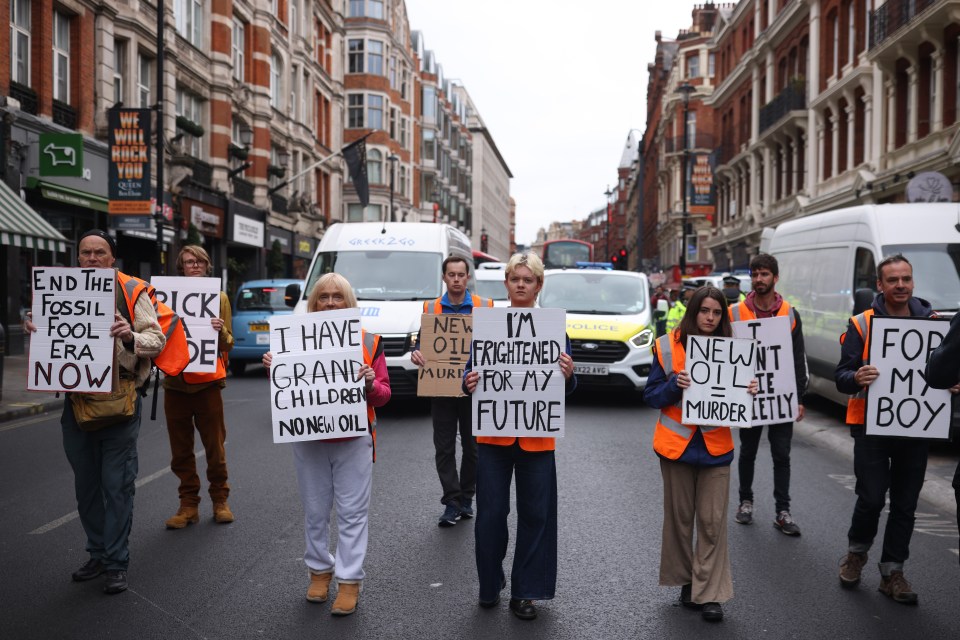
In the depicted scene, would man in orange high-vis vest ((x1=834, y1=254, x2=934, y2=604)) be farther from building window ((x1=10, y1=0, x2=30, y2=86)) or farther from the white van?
building window ((x1=10, y1=0, x2=30, y2=86))

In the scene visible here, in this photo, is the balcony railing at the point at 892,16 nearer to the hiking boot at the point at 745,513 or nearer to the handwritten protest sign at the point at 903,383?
the hiking boot at the point at 745,513

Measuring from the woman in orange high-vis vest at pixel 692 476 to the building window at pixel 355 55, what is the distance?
5408 centimetres

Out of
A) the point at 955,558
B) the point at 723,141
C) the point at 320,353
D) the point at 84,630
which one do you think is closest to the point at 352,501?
the point at 320,353

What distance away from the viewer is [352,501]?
191 inches

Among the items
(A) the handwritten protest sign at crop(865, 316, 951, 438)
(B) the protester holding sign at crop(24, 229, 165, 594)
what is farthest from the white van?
(B) the protester holding sign at crop(24, 229, 165, 594)

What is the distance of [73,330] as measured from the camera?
5320 millimetres

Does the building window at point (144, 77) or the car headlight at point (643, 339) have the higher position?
the building window at point (144, 77)

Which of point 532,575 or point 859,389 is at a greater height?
point 859,389

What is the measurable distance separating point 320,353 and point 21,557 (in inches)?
93.5

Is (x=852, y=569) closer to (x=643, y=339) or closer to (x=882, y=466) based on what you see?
(x=882, y=466)

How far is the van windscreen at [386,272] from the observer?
12.7 m

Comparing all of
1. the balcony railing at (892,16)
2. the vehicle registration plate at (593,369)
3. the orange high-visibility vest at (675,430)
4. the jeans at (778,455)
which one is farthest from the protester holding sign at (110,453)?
the balcony railing at (892,16)

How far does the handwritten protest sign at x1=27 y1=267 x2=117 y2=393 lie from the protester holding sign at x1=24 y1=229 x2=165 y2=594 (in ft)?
0.24

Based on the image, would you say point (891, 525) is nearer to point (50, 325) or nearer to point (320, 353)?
point (320, 353)
